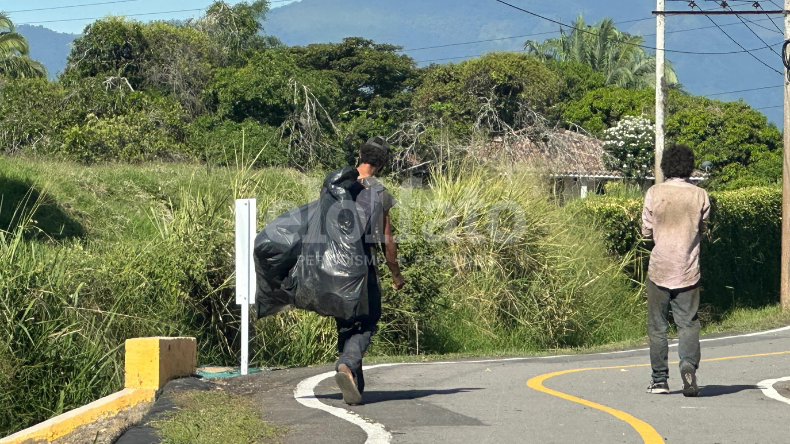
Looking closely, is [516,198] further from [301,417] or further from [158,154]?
[158,154]

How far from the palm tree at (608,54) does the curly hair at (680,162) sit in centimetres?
5261

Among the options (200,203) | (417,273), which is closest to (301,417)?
(200,203)

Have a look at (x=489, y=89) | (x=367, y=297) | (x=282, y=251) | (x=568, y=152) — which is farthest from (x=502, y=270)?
(x=489, y=89)

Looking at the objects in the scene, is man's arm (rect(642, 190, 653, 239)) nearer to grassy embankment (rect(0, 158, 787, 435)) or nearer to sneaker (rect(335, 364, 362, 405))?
sneaker (rect(335, 364, 362, 405))

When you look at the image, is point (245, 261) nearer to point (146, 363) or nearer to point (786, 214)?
point (146, 363)

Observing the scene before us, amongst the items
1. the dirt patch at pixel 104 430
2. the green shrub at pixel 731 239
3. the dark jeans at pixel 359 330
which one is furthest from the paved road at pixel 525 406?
the green shrub at pixel 731 239

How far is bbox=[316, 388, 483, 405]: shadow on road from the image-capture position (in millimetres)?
7133

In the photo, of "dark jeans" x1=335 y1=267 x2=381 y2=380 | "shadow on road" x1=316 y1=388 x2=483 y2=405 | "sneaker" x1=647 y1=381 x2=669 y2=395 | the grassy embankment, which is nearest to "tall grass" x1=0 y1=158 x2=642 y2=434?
the grassy embankment

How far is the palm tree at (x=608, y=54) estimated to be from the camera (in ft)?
196

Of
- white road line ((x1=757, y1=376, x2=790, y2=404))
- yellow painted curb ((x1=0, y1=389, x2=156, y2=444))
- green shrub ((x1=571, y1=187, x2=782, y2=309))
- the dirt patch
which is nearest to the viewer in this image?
yellow painted curb ((x1=0, y1=389, x2=156, y2=444))

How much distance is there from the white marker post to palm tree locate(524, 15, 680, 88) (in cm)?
5279

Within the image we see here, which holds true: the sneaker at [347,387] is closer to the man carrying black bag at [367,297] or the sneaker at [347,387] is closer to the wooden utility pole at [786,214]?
the man carrying black bag at [367,297]

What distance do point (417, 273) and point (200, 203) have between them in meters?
3.00

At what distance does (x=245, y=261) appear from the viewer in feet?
27.5
